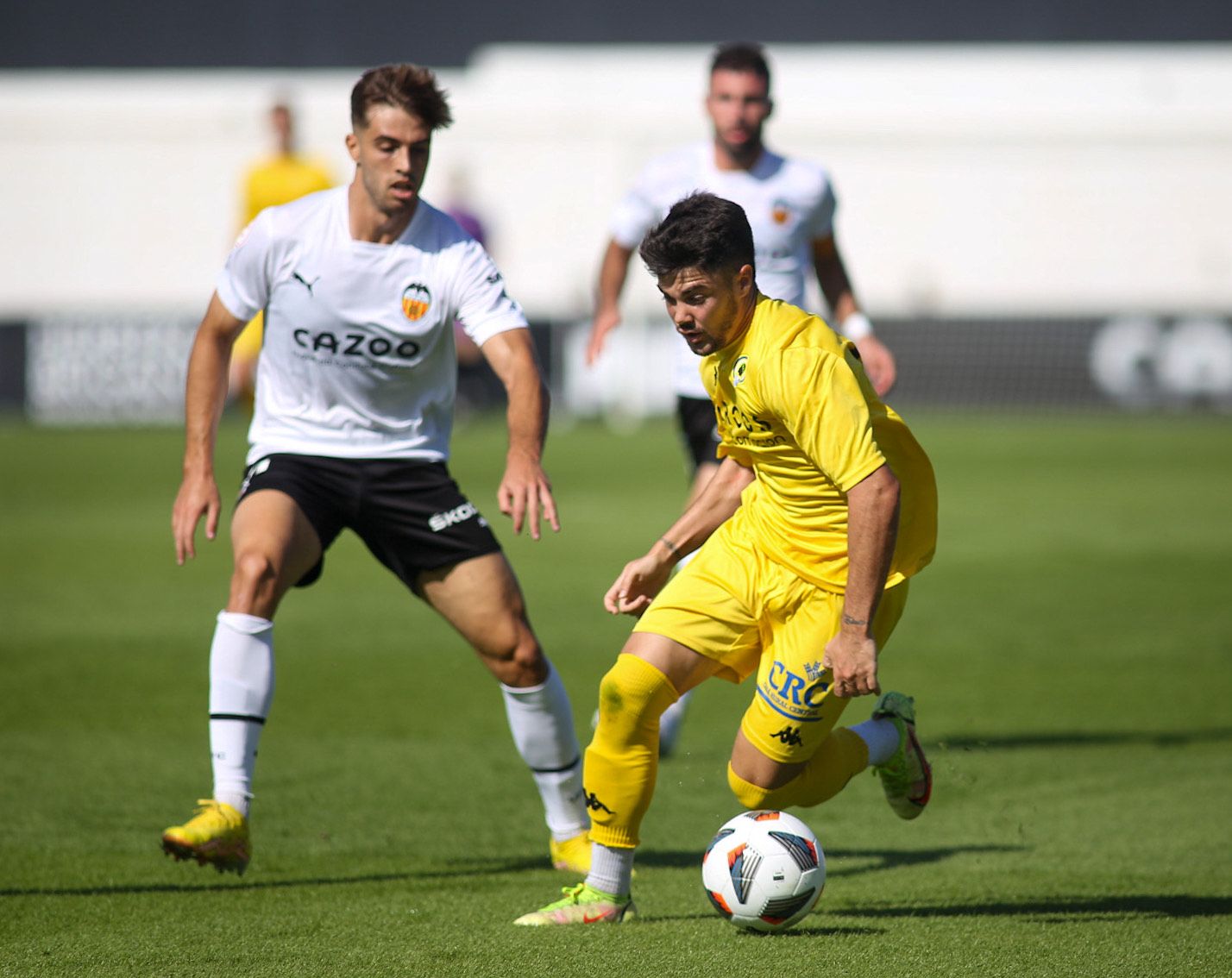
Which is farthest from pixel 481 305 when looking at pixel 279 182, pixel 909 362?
pixel 909 362

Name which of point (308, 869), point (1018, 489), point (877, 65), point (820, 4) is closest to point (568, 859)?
point (308, 869)

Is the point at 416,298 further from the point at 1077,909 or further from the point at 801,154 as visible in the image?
the point at 801,154

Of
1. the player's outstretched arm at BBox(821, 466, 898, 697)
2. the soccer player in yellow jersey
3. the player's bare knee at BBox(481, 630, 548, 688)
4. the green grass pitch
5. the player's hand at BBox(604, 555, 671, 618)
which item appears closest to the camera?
the player's outstretched arm at BBox(821, 466, 898, 697)

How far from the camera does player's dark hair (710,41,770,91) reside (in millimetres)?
6777

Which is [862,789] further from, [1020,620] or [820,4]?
[820,4]

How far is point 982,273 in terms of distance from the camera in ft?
94.8

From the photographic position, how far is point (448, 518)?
17.6 ft

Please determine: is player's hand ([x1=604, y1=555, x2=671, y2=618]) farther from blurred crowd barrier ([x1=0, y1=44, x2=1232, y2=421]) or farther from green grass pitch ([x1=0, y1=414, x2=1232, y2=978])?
blurred crowd barrier ([x1=0, y1=44, x2=1232, y2=421])

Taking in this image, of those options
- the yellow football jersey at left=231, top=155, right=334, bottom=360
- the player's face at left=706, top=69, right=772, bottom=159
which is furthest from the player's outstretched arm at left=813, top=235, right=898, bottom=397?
the yellow football jersey at left=231, top=155, right=334, bottom=360

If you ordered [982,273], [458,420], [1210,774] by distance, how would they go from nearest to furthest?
[1210,774] → [458,420] → [982,273]

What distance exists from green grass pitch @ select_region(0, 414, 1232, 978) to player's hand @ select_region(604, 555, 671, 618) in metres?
0.84

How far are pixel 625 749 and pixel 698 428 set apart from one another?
2.86 metres

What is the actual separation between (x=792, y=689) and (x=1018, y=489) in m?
12.0

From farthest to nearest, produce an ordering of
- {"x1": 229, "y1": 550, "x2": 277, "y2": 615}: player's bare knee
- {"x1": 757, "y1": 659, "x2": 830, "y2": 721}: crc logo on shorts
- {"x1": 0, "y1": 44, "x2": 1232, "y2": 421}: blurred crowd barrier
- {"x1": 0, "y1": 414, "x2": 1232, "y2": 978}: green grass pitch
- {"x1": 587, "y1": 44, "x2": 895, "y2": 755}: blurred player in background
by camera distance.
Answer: {"x1": 0, "y1": 44, "x2": 1232, "y2": 421}: blurred crowd barrier
{"x1": 587, "y1": 44, "x2": 895, "y2": 755}: blurred player in background
{"x1": 229, "y1": 550, "x2": 277, "y2": 615}: player's bare knee
{"x1": 757, "y1": 659, "x2": 830, "y2": 721}: crc logo on shorts
{"x1": 0, "y1": 414, "x2": 1232, "y2": 978}: green grass pitch
